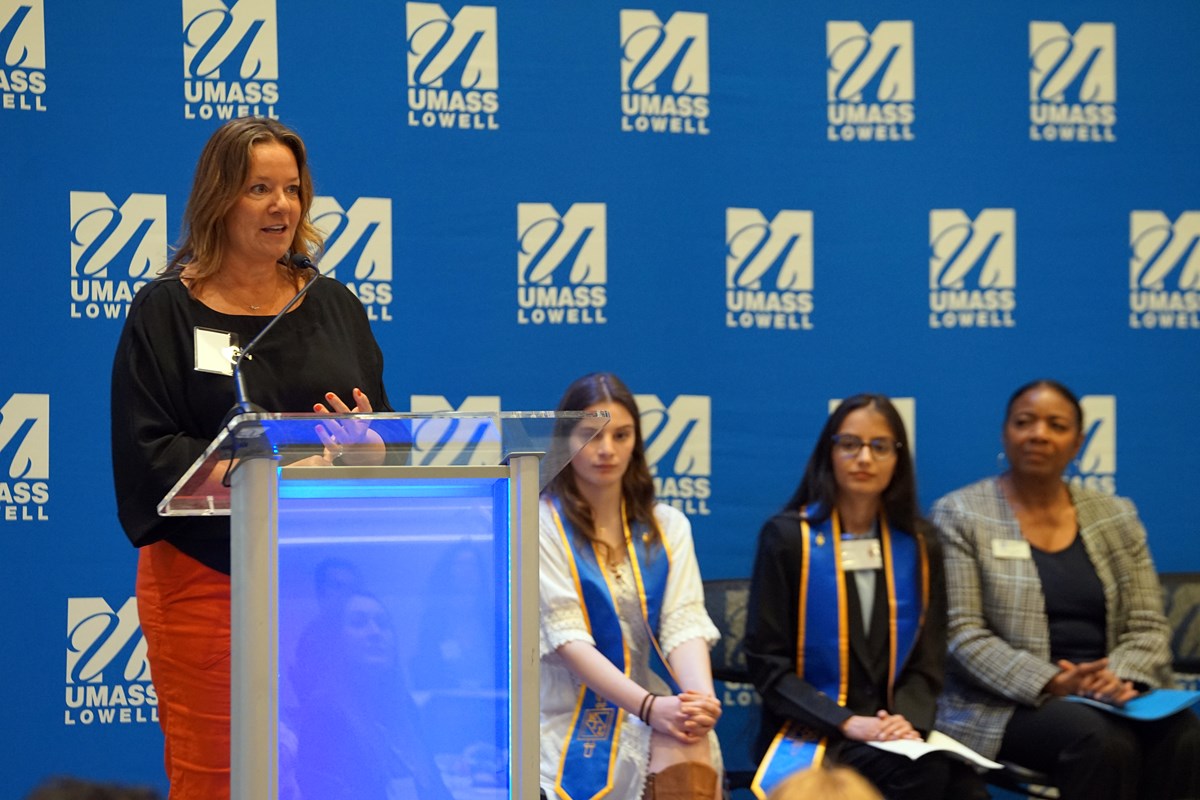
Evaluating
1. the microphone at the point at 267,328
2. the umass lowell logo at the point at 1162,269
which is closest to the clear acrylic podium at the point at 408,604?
the microphone at the point at 267,328

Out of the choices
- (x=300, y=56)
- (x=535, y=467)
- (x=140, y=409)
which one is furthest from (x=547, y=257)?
(x=535, y=467)

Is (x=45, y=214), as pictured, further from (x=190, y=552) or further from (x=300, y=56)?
(x=190, y=552)

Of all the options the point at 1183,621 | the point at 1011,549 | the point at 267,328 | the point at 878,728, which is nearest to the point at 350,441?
the point at 267,328

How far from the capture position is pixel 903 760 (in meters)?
3.52

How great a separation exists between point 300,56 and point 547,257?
95cm

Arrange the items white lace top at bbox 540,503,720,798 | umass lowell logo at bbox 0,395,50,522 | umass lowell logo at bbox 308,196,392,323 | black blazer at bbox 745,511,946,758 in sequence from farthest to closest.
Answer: umass lowell logo at bbox 308,196,392,323
umass lowell logo at bbox 0,395,50,522
black blazer at bbox 745,511,946,758
white lace top at bbox 540,503,720,798

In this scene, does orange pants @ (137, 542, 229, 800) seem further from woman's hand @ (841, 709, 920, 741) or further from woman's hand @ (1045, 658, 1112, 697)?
woman's hand @ (1045, 658, 1112, 697)

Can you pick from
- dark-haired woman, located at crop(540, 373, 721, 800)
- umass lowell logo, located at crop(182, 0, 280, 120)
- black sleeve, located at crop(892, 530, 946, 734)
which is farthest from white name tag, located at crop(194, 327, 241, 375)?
black sleeve, located at crop(892, 530, 946, 734)

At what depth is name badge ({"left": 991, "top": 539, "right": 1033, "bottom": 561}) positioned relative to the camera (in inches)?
159

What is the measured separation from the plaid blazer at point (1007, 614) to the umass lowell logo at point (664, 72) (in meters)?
1.45

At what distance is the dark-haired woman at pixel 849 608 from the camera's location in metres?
3.62

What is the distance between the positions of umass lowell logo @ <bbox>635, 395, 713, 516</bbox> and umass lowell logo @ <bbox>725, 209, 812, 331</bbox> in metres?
0.31

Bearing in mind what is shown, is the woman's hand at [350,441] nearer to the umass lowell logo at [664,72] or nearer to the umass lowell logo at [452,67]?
the umass lowell logo at [452,67]

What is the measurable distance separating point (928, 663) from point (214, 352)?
2.26 meters
